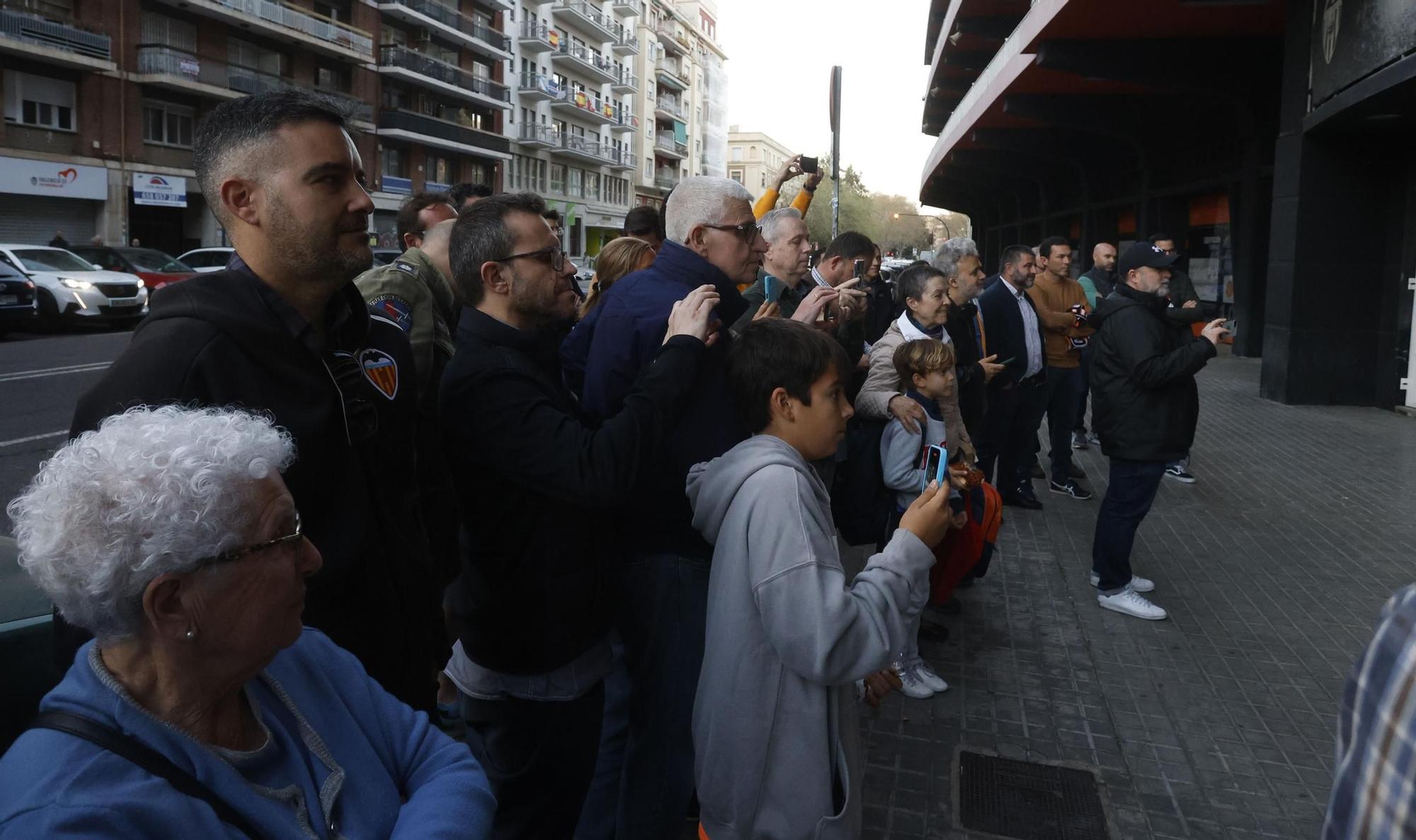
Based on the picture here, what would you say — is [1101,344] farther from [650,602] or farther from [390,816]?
[390,816]

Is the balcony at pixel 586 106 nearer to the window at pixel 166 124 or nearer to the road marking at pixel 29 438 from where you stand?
the window at pixel 166 124

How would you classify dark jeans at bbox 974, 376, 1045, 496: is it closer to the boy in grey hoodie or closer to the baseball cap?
the baseball cap

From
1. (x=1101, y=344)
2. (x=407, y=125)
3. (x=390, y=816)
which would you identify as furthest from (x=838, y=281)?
(x=407, y=125)

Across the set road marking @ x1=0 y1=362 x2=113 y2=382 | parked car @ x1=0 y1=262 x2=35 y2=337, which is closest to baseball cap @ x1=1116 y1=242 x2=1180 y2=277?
road marking @ x1=0 y1=362 x2=113 y2=382

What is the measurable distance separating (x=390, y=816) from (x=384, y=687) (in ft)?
1.81

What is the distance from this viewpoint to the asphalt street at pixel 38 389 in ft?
25.6

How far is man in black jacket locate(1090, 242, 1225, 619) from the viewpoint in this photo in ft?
16.5

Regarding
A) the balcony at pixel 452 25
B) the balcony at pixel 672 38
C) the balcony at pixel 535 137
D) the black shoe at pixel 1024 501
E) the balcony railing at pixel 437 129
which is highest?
the balcony at pixel 672 38

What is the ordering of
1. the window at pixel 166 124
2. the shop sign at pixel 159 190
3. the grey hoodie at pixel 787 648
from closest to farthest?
the grey hoodie at pixel 787 648, the shop sign at pixel 159 190, the window at pixel 166 124

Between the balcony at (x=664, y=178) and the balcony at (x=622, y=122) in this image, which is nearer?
the balcony at (x=622, y=122)

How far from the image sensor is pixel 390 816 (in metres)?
1.62

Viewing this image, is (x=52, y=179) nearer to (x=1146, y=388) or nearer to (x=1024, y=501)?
(x=1024, y=501)

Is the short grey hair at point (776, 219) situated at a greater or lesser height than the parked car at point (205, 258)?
lesser

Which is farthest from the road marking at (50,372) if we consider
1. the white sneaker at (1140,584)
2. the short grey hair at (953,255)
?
the white sneaker at (1140,584)
